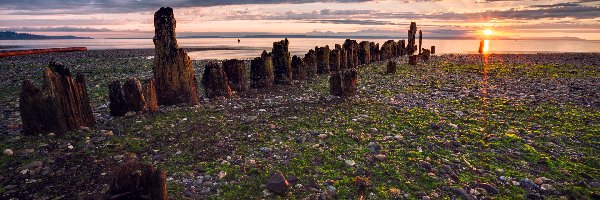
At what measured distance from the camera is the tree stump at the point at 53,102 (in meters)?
7.86

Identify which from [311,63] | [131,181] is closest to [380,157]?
[131,181]

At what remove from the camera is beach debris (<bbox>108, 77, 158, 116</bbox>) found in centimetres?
989

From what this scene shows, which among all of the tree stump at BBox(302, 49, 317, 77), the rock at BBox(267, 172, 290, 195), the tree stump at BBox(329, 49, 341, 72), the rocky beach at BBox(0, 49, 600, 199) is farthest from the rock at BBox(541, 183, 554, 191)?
the tree stump at BBox(329, 49, 341, 72)

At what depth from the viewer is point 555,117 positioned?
33.9 feet

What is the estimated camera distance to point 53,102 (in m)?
8.05

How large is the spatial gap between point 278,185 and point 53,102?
5.74 m

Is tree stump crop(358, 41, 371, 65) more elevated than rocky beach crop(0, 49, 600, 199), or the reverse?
tree stump crop(358, 41, 371, 65)

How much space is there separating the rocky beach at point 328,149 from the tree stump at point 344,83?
2.45 feet

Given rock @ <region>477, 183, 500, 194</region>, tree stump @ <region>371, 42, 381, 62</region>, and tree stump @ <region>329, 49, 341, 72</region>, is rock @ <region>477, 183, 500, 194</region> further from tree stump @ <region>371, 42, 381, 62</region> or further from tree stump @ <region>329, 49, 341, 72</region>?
tree stump @ <region>371, 42, 381, 62</region>

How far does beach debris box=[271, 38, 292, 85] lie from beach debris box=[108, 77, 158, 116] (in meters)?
6.68

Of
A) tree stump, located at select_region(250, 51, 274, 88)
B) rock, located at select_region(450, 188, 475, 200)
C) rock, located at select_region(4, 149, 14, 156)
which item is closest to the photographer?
rock, located at select_region(450, 188, 475, 200)

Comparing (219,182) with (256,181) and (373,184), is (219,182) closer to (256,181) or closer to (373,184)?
(256,181)

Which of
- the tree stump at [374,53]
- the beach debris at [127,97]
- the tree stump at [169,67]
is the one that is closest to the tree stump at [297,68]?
the tree stump at [169,67]

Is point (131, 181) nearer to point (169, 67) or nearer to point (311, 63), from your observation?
point (169, 67)
